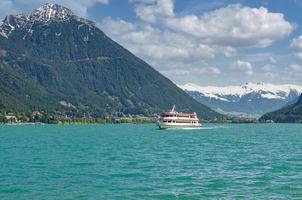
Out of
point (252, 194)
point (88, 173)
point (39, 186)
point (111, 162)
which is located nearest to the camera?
point (252, 194)

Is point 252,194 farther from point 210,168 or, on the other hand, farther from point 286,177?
point 210,168

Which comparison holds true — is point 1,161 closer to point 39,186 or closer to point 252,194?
point 39,186

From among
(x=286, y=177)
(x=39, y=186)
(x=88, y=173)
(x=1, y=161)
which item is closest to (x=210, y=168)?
(x=286, y=177)

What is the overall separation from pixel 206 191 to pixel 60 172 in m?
25.3

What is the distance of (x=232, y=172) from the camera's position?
7050 cm

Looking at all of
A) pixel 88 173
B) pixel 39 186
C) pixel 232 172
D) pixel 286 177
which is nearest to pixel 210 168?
pixel 232 172

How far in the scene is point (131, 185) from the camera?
59.4m

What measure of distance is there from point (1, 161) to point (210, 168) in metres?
37.3

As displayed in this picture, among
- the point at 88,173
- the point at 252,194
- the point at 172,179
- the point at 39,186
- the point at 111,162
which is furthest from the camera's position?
the point at 111,162

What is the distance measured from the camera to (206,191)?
54688 mm

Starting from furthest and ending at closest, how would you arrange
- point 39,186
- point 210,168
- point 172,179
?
1. point 210,168
2. point 172,179
3. point 39,186

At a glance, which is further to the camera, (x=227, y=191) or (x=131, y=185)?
(x=131, y=185)

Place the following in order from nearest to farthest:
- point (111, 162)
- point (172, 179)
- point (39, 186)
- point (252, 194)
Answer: point (252, 194)
point (39, 186)
point (172, 179)
point (111, 162)

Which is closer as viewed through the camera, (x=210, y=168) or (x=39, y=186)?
(x=39, y=186)
